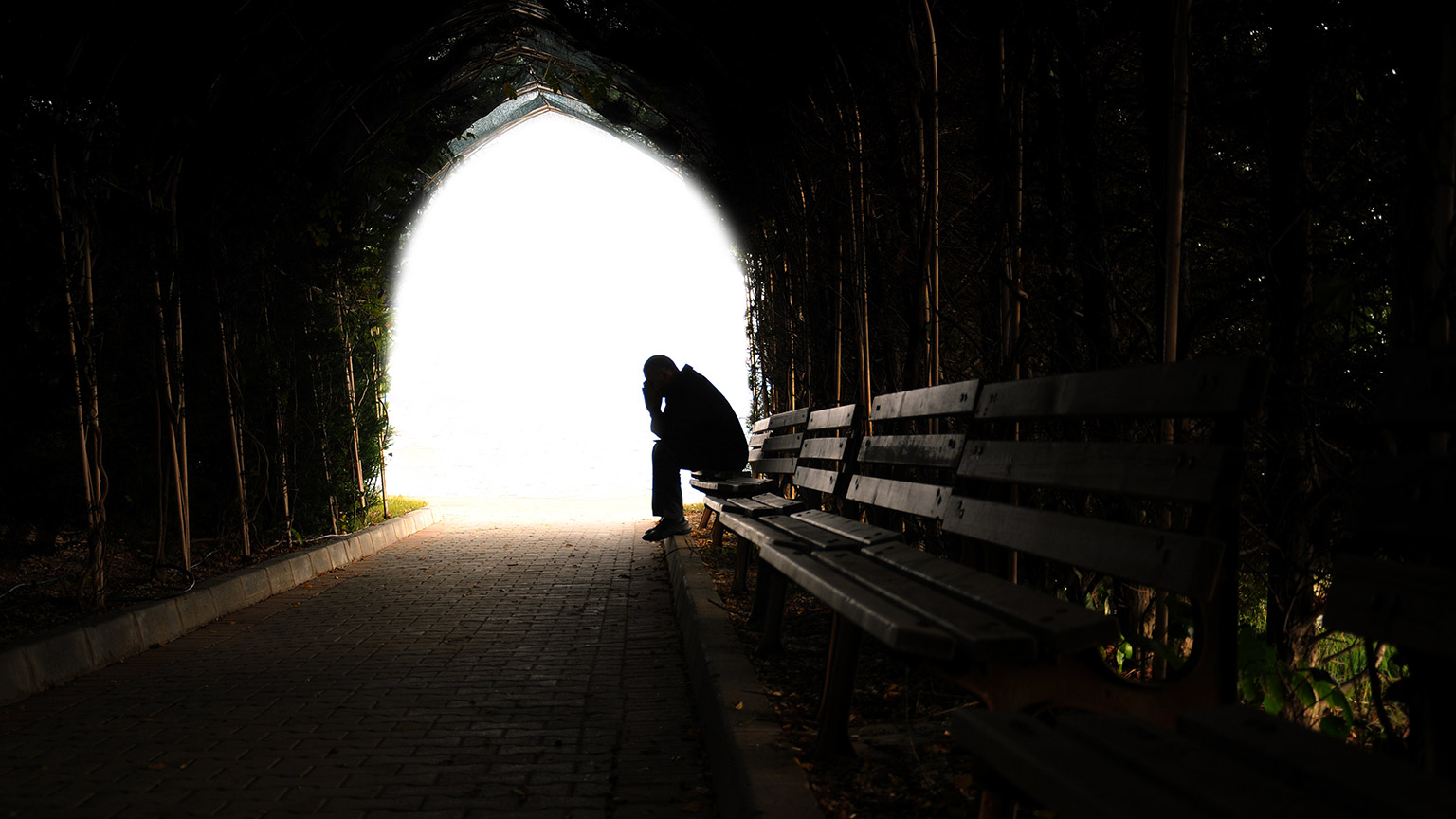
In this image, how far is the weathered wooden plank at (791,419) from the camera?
653cm

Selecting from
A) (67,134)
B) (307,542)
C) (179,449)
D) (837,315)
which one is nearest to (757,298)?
(837,315)

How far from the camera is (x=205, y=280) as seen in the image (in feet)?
26.7

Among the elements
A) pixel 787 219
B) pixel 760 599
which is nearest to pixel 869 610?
pixel 760 599

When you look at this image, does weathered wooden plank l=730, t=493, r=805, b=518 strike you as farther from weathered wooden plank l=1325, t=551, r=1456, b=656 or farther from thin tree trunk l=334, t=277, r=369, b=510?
thin tree trunk l=334, t=277, r=369, b=510

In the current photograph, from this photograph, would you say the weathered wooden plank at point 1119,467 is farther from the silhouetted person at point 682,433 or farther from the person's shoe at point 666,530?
the person's shoe at point 666,530

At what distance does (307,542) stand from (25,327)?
4406mm

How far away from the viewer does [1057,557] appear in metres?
2.45

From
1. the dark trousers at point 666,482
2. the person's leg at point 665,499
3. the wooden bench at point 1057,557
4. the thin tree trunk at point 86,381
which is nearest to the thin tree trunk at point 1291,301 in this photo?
the wooden bench at point 1057,557

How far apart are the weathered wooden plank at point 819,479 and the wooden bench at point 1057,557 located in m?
1.15

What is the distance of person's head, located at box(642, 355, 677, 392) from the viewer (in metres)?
10.1

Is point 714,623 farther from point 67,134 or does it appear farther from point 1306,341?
point 67,134

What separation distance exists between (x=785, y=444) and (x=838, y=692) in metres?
3.45

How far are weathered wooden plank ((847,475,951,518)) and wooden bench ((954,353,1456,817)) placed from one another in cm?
154

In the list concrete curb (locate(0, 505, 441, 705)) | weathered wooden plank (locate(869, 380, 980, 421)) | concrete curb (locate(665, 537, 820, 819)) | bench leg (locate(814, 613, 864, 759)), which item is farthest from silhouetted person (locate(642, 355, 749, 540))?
bench leg (locate(814, 613, 864, 759))
